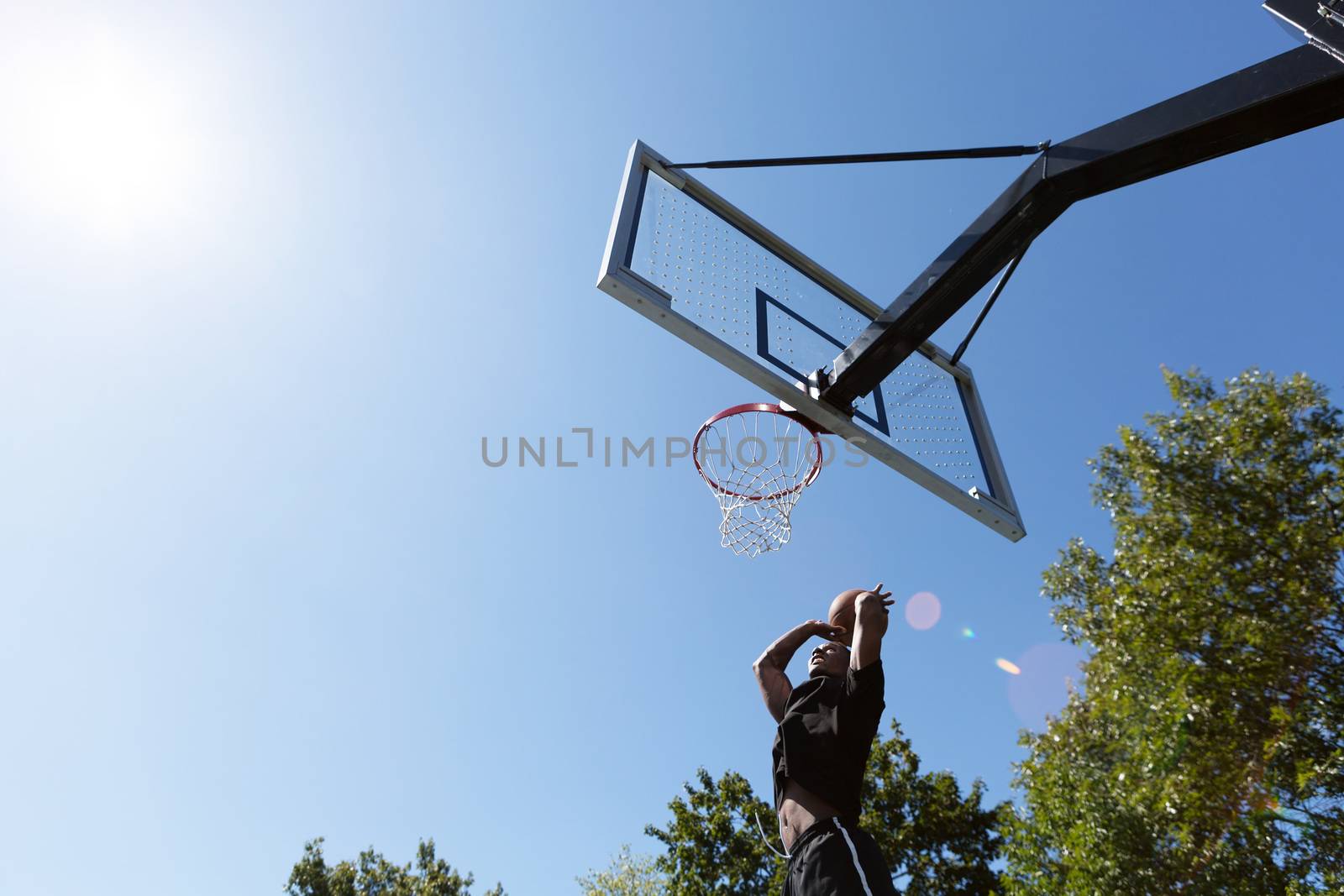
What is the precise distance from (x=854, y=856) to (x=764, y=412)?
346 centimetres

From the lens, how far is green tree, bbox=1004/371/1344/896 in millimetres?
9438

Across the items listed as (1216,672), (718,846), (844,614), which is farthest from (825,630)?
(718,846)

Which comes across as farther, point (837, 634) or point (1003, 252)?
point (1003, 252)

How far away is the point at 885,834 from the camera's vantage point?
17531 millimetres

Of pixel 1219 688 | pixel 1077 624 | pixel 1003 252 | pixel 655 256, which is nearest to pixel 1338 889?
pixel 1219 688

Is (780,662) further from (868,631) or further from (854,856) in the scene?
(854,856)

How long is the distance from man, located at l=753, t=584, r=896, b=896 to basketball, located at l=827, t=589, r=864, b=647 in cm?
45

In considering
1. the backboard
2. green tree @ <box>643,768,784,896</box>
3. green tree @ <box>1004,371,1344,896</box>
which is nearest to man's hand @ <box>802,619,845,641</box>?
the backboard

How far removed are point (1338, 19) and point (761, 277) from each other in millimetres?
3309

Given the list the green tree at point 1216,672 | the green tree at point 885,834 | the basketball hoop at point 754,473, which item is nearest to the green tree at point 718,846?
the green tree at point 885,834

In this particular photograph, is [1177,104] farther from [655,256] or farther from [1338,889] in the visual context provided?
[1338,889]

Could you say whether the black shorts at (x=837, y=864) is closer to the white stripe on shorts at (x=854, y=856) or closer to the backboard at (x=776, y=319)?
the white stripe on shorts at (x=854, y=856)

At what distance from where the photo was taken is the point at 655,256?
5.08 m

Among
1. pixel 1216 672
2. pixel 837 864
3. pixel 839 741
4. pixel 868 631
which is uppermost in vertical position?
pixel 1216 672
